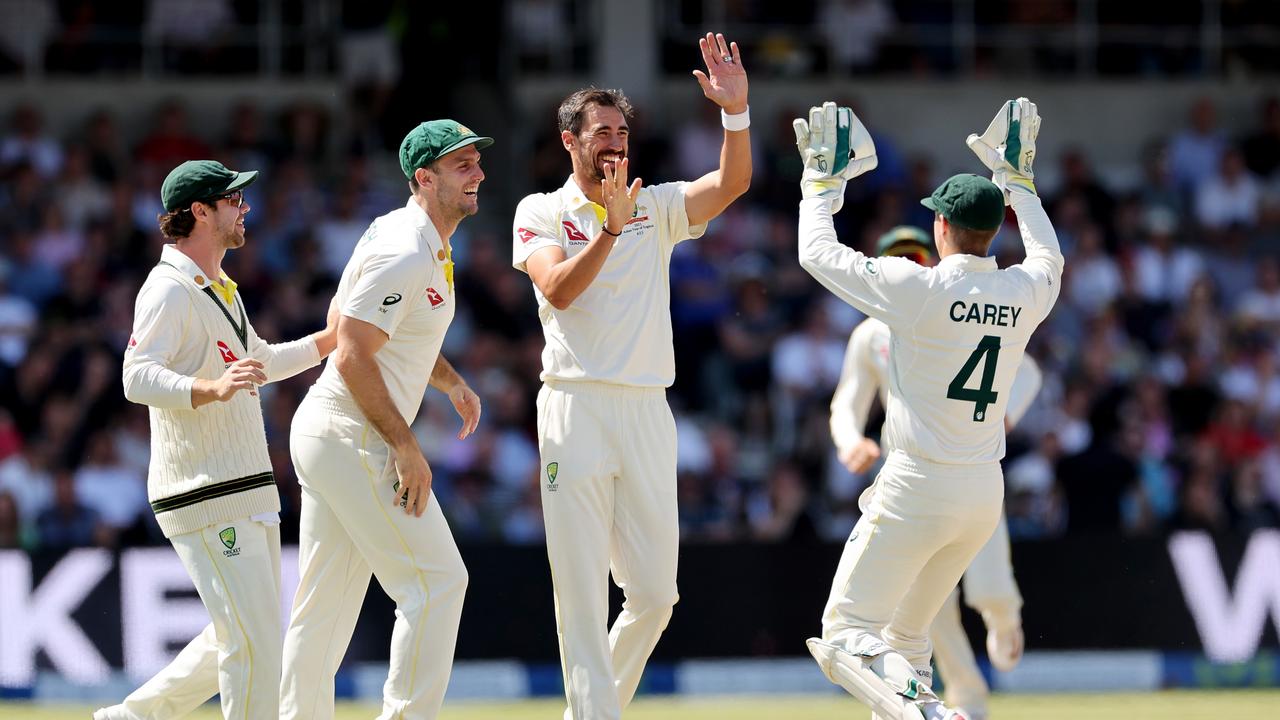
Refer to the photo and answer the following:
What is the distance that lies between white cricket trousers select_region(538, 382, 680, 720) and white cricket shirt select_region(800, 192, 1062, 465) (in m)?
0.96

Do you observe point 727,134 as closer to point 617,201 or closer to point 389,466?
point 617,201

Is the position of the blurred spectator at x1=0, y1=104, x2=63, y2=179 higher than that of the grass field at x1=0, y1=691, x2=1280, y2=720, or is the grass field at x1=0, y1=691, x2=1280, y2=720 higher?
the blurred spectator at x1=0, y1=104, x2=63, y2=179

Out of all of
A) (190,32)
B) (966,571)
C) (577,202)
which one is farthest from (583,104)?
(190,32)

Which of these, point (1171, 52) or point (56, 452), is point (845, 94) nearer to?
point (1171, 52)

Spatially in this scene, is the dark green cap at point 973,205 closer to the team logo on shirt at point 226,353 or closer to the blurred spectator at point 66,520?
the team logo on shirt at point 226,353

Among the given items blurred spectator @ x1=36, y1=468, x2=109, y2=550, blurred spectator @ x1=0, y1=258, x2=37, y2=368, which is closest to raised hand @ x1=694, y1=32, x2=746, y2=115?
blurred spectator @ x1=36, y1=468, x2=109, y2=550

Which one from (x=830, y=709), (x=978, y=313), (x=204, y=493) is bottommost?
(x=830, y=709)

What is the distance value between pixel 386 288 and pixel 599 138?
1137 millimetres

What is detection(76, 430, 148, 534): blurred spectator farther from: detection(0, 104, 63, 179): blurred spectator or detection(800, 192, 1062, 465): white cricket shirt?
detection(800, 192, 1062, 465): white cricket shirt

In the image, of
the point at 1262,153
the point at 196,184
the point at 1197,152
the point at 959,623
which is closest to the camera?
the point at 196,184

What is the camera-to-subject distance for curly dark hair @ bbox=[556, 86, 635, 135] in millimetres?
7805

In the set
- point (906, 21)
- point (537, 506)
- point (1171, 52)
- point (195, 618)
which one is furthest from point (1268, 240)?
point (195, 618)

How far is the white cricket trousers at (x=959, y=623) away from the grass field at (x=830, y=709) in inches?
33.8

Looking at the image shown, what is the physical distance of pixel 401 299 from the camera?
7469 mm
